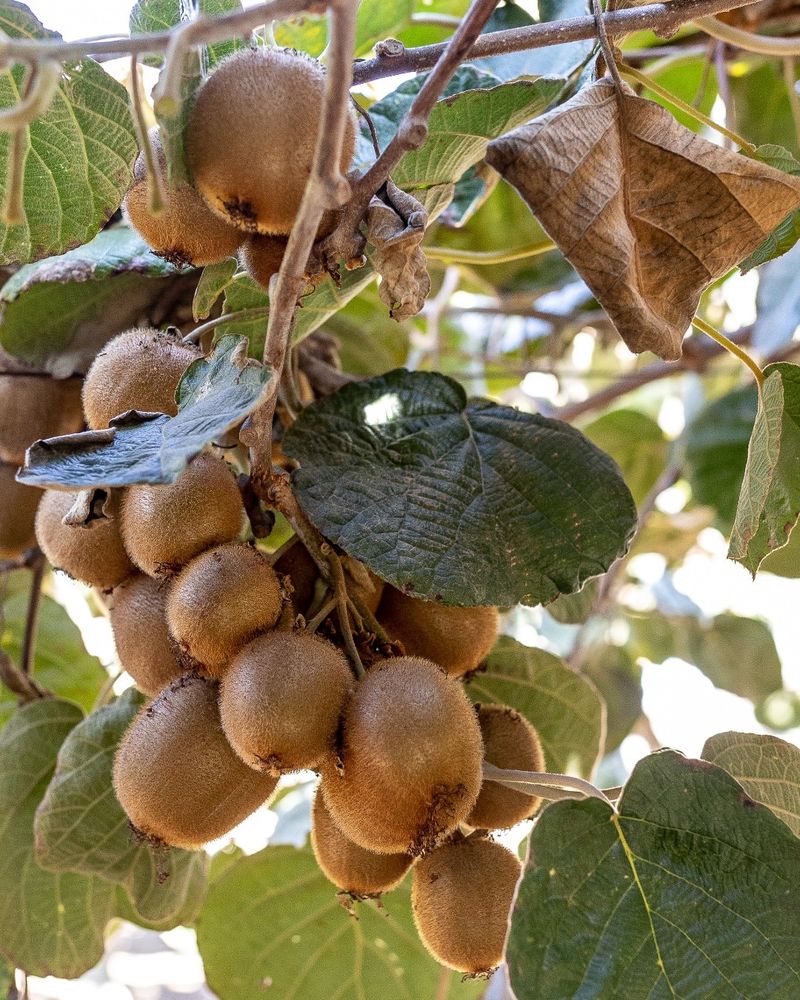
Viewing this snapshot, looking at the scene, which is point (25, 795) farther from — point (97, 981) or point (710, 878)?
point (97, 981)

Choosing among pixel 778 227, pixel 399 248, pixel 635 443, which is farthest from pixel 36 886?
pixel 635 443

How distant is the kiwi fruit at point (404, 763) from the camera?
562 millimetres

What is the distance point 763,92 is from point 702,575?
0.99 meters

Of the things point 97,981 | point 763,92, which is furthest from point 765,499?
point 97,981

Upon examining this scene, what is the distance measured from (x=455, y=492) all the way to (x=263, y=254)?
0.21m

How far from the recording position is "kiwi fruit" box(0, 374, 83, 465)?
86 cm

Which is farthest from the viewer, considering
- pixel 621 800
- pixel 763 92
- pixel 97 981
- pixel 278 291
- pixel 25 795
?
pixel 97 981

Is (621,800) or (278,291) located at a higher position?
(278,291)

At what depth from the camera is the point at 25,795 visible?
0.92m

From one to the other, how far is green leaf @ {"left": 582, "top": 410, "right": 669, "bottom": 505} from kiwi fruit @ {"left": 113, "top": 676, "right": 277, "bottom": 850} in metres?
1.20

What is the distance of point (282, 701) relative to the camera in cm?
56

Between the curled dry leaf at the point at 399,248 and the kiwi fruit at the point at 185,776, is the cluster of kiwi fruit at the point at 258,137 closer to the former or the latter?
the curled dry leaf at the point at 399,248

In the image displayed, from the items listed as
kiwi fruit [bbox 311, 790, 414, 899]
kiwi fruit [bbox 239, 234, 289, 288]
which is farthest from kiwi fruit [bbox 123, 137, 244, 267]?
kiwi fruit [bbox 311, 790, 414, 899]

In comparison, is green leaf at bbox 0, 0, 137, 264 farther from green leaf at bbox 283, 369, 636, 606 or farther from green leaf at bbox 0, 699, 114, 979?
green leaf at bbox 0, 699, 114, 979
